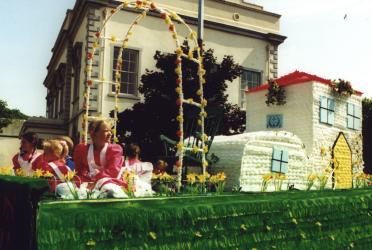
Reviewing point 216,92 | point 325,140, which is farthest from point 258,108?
point 216,92

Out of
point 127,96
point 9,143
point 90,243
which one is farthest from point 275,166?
point 9,143

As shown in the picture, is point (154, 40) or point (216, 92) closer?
point (216, 92)

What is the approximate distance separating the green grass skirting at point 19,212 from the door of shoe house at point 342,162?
27.8 feet

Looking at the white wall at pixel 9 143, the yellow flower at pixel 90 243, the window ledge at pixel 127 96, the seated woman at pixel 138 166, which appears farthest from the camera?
the white wall at pixel 9 143

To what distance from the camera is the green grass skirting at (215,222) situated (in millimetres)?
2172

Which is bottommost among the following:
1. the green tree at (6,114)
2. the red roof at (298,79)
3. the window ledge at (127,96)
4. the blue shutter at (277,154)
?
the blue shutter at (277,154)

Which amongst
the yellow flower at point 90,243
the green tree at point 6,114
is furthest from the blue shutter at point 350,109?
the green tree at point 6,114

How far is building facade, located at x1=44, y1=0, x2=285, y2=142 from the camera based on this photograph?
1873cm

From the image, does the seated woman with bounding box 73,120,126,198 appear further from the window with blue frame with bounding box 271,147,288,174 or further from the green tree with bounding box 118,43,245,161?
the green tree with bounding box 118,43,245,161

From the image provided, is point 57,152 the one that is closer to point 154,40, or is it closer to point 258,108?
point 258,108

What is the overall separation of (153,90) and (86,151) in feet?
32.3

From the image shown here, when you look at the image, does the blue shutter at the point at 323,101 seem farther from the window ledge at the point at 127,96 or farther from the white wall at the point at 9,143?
the white wall at the point at 9,143

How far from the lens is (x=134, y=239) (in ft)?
7.79

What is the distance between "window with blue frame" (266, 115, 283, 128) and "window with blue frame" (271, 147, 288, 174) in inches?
94.3
